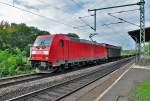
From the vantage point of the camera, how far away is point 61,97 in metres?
13.4

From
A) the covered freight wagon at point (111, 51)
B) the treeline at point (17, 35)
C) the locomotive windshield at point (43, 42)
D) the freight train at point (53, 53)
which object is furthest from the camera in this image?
the treeline at point (17, 35)

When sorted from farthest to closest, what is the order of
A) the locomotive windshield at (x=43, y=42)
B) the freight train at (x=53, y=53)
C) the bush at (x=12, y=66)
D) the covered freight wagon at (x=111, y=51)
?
the covered freight wagon at (x=111, y=51) < the bush at (x=12, y=66) < the locomotive windshield at (x=43, y=42) < the freight train at (x=53, y=53)

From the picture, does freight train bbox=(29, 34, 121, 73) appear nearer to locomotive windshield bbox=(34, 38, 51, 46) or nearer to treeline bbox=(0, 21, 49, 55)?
locomotive windshield bbox=(34, 38, 51, 46)

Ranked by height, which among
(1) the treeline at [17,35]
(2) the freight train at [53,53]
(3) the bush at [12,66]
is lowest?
(3) the bush at [12,66]

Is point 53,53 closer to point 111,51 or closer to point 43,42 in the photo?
point 43,42

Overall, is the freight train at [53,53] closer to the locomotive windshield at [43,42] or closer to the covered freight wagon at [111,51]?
the locomotive windshield at [43,42]

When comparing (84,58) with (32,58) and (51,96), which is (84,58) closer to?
(32,58)

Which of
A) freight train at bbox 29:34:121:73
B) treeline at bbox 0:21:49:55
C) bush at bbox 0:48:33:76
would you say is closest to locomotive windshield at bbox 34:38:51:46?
freight train at bbox 29:34:121:73

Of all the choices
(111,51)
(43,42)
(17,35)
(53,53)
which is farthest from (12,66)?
(17,35)

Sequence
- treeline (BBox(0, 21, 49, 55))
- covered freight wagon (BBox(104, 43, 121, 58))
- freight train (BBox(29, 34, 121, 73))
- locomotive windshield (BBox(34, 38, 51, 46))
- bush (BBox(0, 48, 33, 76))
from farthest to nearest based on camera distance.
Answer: treeline (BBox(0, 21, 49, 55)) → covered freight wagon (BBox(104, 43, 121, 58)) → bush (BBox(0, 48, 33, 76)) → locomotive windshield (BBox(34, 38, 51, 46)) → freight train (BBox(29, 34, 121, 73))

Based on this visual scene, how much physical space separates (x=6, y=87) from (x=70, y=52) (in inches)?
520

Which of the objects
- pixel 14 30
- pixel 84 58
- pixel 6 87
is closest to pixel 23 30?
pixel 14 30

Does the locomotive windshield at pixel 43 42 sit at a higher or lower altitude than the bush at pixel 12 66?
higher

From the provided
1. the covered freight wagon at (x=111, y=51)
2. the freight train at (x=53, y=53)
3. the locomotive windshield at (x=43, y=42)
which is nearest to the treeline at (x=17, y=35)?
the covered freight wagon at (x=111, y=51)
